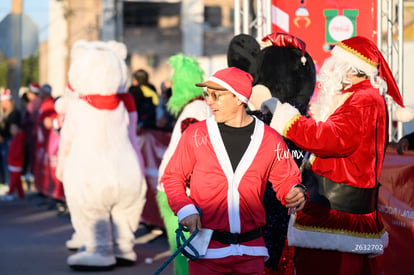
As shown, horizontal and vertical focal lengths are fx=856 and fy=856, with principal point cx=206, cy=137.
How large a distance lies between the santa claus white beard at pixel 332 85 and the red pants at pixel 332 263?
0.82 meters

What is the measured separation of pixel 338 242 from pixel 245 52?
1594mm

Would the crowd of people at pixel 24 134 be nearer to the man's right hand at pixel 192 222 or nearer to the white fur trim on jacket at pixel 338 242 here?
the white fur trim on jacket at pixel 338 242

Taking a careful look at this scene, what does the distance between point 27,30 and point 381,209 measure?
46.3 feet

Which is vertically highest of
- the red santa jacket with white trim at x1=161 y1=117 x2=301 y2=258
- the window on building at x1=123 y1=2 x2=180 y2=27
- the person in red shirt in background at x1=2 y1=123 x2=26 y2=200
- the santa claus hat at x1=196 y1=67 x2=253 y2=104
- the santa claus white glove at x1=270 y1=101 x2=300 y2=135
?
the santa claus hat at x1=196 y1=67 x2=253 y2=104

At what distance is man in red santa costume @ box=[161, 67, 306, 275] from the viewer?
14.3 feet

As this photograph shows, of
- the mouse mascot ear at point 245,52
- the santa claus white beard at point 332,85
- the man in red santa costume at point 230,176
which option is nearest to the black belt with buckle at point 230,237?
the man in red santa costume at point 230,176

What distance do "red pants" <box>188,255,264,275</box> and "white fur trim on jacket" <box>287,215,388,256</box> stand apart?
28.9 inches

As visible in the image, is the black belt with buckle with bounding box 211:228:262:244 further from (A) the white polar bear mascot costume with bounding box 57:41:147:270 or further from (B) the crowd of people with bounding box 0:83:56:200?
(B) the crowd of people with bounding box 0:83:56:200

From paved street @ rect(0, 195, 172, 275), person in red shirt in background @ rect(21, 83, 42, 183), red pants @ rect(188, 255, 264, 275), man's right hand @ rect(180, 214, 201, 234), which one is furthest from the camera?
person in red shirt in background @ rect(21, 83, 42, 183)

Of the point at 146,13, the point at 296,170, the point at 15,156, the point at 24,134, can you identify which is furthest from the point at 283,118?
the point at 146,13

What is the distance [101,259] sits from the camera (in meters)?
8.12

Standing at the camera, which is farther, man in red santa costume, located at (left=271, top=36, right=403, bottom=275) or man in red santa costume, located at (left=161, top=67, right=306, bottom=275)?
man in red santa costume, located at (left=271, top=36, right=403, bottom=275)

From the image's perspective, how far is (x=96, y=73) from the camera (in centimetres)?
801

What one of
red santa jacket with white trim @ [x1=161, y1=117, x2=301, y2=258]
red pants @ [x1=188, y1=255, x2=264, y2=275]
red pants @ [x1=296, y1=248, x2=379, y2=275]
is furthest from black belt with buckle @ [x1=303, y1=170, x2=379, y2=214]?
red pants @ [x1=188, y1=255, x2=264, y2=275]
